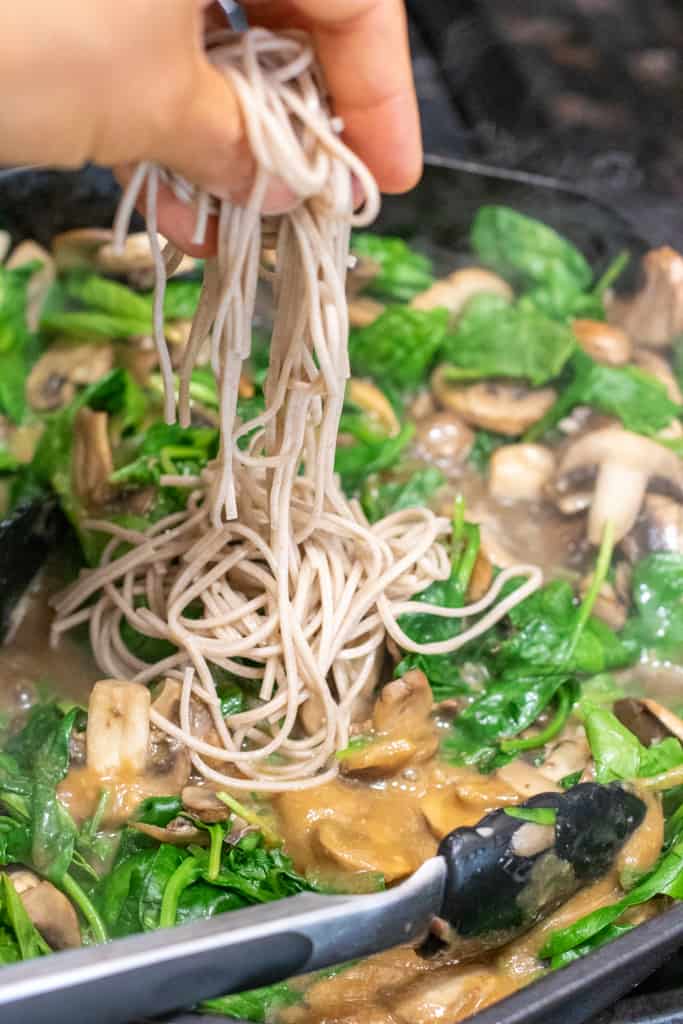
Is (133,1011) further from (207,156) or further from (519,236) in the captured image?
(519,236)

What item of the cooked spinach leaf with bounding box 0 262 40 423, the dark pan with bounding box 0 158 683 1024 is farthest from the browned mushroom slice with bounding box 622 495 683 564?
the cooked spinach leaf with bounding box 0 262 40 423

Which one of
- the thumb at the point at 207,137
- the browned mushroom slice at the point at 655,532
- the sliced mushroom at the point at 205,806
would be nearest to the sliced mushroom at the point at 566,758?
the browned mushroom slice at the point at 655,532

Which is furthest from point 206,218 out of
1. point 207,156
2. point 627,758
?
point 627,758

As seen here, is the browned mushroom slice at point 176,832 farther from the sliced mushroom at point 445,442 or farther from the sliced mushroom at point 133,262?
the sliced mushroom at point 133,262

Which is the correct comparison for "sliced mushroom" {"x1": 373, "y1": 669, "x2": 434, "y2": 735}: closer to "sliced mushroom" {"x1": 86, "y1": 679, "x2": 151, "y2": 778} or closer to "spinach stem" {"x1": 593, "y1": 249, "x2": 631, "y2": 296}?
"sliced mushroom" {"x1": 86, "y1": 679, "x2": 151, "y2": 778}

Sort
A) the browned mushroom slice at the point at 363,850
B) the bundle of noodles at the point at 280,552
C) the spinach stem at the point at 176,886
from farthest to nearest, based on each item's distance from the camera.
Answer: the browned mushroom slice at the point at 363,850
the spinach stem at the point at 176,886
the bundle of noodles at the point at 280,552

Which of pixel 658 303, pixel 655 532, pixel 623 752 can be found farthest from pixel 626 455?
pixel 623 752
